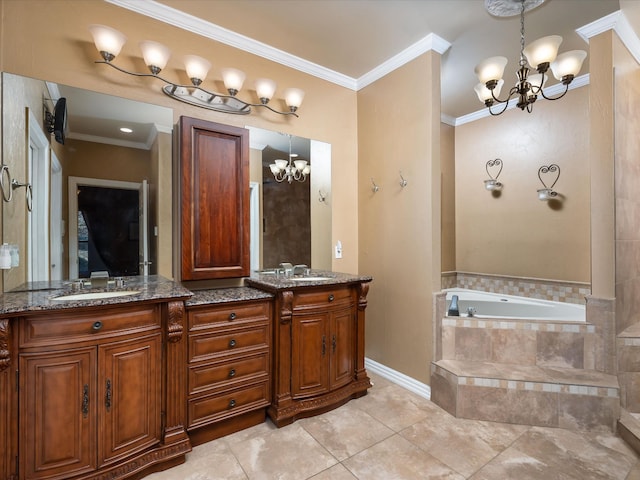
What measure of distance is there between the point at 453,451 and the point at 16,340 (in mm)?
2234

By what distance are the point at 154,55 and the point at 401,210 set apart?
2080 mm

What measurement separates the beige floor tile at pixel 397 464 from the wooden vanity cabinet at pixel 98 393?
96cm

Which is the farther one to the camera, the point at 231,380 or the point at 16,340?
the point at 231,380

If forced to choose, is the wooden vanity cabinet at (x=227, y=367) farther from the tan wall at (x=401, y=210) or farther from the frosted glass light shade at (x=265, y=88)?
the frosted glass light shade at (x=265, y=88)

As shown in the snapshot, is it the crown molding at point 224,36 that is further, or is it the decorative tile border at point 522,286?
the decorative tile border at point 522,286

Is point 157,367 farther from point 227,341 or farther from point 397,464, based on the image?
point 397,464

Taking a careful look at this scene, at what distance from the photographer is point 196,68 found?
2.16 m

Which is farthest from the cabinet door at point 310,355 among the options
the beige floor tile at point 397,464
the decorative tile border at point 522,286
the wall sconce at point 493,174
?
the wall sconce at point 493,174

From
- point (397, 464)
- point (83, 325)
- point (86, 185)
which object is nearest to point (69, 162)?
point (86, 185)

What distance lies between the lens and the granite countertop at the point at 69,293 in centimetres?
136

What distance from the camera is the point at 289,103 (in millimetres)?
2637

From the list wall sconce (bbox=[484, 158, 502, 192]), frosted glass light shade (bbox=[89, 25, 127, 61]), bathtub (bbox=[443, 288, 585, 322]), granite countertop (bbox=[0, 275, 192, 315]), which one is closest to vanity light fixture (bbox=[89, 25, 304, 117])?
frosted glass light shade (bbox=[89, 25, 127, 61])

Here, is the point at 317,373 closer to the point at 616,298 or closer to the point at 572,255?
the point at 616,298

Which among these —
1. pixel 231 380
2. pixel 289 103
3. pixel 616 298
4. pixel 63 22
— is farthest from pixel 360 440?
pixel 63 22
